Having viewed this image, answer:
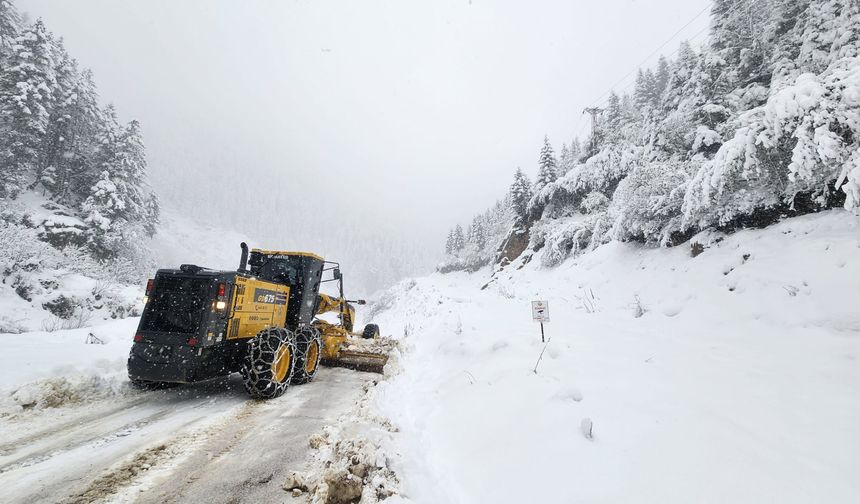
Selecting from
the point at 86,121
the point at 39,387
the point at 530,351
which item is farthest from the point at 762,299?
the point at 86,121

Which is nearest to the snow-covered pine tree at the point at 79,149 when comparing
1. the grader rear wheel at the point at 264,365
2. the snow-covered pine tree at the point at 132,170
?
the snow-covered pine tree at the point at 132,170

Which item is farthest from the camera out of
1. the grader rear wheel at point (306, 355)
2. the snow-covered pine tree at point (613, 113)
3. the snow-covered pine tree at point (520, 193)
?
the snow-covered pine tree at point (520, 193)

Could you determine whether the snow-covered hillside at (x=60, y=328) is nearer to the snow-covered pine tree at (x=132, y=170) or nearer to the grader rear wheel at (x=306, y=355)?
the grader rear wheel at (x=306, y=355)

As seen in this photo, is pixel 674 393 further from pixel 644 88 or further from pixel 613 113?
pixel 644 88

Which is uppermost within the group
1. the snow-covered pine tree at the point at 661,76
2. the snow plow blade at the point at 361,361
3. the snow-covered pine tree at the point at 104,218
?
the snow-covered pine tree at the point at 661,76

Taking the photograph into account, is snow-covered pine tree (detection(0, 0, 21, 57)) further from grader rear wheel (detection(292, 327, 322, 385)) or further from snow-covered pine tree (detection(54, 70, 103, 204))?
grader rear wheel (detection(292, 327, 322, 385))

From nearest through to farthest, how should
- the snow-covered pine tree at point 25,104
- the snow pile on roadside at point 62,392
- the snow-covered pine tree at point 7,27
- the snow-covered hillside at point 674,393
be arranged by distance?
the snow-covered hillside at point 674,393 → the snow pile on roadside at point 62,392 → the snow-covered pine tree at point 25,104 → the snow-covered pine tree at point 7,27

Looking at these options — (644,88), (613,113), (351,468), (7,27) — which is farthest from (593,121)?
(7,27)

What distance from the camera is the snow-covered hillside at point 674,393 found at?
2766 millimetres

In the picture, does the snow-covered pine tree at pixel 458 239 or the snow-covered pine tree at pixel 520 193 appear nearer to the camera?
the snow-covered pine tree at pixel 520 193

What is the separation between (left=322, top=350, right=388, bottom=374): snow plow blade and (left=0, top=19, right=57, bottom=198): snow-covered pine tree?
30669 millimetres

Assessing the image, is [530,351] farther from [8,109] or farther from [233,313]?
[8,109]

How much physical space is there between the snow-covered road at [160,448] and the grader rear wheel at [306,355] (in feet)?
4.40

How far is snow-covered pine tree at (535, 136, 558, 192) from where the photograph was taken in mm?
32438
